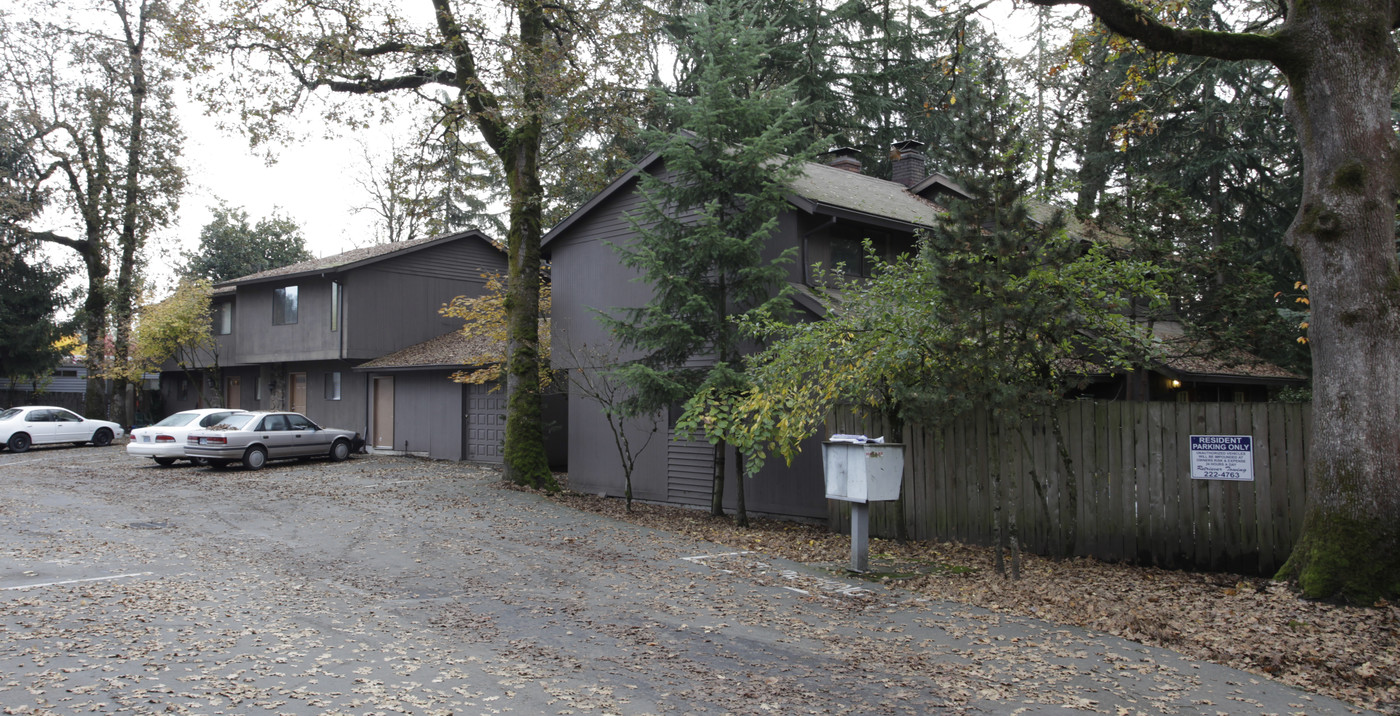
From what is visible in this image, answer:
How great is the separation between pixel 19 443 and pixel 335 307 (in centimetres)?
1042

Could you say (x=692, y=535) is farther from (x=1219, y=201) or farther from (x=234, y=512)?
(x=1219, y=201)

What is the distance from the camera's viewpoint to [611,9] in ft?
59.8

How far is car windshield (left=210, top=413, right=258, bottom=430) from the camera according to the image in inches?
822

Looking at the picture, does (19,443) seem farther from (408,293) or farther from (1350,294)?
(1350,294)

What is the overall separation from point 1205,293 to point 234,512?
16.3 metres

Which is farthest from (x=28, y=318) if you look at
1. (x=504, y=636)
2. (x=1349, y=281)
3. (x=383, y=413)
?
(x=1349, y=281)

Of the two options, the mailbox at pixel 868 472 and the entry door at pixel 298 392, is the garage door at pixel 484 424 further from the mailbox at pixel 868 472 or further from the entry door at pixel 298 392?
the mailbox at pixel 868 472

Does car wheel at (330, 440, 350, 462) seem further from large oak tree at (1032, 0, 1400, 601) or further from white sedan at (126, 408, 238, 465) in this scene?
large oak tree at (1032, 0, 1400, 601)

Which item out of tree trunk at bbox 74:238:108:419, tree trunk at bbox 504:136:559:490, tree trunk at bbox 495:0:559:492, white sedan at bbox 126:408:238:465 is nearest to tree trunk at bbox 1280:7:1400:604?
tree trunk at bbox 495:0:559:492

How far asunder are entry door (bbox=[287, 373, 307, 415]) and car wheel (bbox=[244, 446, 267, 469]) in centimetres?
968

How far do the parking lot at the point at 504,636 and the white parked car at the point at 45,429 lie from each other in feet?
60.3

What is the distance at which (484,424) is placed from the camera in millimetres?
24766

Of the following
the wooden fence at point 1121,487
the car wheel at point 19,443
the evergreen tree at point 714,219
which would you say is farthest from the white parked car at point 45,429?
the wooden fence at point 1121,487

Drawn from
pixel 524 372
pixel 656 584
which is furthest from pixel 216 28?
pixel 656 584
